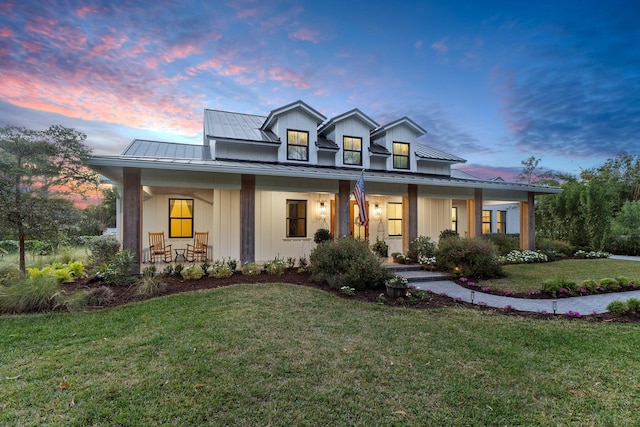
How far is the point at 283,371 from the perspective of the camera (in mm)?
3342

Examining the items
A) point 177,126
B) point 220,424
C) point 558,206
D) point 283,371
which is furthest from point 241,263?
point 558,206

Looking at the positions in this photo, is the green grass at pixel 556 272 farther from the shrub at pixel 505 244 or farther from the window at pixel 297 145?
the window at pixel 297 145

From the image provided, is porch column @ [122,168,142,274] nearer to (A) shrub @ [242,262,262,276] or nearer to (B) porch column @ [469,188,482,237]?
(A) shrub @ [242,262,262,276]

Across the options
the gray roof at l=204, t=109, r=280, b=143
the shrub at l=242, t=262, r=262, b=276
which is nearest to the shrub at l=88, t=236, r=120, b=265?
the shrub at l=242, t=262, r=262, b=276

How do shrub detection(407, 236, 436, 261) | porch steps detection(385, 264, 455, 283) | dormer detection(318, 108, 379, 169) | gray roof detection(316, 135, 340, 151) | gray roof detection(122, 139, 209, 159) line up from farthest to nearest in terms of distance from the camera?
dormer detection(318, 108, 379, 169)
gray roof detection(316, 135, 340, 151)
gray roof detection(122, 139, 209, 159)
shrub detection(407, 236, 436, 261)
porch steps detection(385, 264, 455, 283)

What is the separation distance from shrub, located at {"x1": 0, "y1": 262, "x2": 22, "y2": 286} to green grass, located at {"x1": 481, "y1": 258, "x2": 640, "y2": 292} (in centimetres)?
1180

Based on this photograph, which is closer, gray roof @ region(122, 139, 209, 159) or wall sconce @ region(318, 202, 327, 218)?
gray roof @ region(122, 139, 209, 159)

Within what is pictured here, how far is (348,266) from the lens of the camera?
7.55 m

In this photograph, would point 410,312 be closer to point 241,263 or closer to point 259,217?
point 241,263

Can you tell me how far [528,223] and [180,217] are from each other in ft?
53.7

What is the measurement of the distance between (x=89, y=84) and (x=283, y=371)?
1092 centimetres

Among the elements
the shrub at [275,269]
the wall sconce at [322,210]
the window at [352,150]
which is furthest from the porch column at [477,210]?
the shrub at [275,269]

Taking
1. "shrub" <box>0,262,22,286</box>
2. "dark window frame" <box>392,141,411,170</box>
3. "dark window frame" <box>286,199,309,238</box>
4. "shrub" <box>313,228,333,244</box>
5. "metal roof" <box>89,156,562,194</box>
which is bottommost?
"shrub" <box>0,262,22,286</box>

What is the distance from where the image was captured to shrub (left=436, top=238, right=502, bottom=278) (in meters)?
9.28
